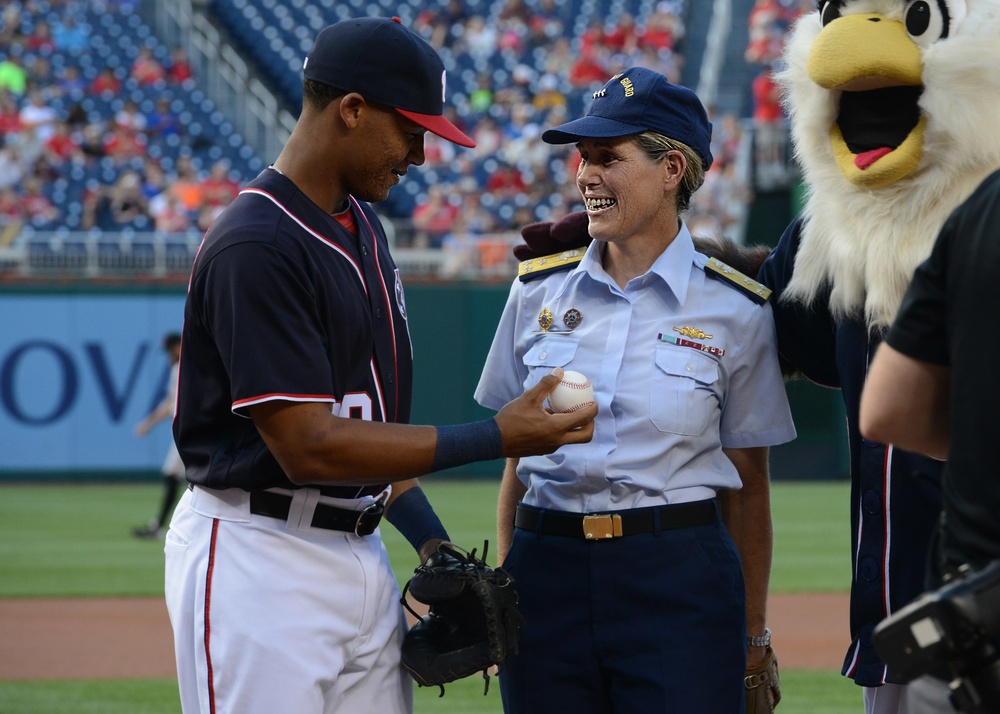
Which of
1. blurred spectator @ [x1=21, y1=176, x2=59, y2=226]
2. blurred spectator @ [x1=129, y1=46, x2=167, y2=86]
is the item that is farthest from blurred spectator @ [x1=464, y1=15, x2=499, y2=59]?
blurred spectator @ [x1=21, y1=176, x2=59, y2=226]

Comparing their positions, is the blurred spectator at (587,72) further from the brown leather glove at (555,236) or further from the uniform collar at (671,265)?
the uniform collar at (671,265)

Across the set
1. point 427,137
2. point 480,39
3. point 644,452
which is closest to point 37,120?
point 427,137

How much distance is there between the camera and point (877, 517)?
2805mm

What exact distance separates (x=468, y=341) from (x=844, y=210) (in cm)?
1259

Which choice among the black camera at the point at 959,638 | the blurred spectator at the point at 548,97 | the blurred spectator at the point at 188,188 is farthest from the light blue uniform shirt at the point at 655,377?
the blurred spectator at the point at 548,97

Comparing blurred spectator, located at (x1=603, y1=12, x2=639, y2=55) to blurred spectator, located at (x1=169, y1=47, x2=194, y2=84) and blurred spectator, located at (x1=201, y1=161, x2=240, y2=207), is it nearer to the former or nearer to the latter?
blurred spectator, located at (x1=169, y1=47, x2=194, y2=84)

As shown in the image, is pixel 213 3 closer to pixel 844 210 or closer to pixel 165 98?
pixel 165 98

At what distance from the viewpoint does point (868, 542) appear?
9.23 ft

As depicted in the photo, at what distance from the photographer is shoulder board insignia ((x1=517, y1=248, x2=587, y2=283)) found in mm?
3307

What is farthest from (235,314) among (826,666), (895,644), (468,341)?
(468,341)

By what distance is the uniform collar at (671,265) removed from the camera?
313 centimetres

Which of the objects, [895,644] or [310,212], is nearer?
[895,644]

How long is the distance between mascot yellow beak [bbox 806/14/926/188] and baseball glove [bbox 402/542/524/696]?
4.01 feet

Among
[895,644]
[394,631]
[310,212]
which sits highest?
[310,212]
